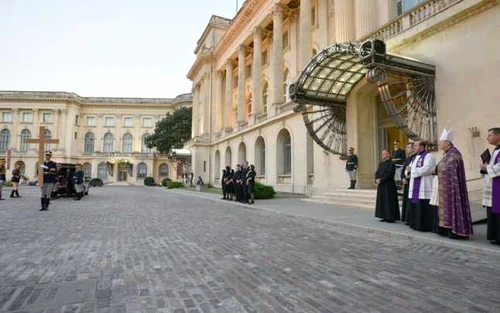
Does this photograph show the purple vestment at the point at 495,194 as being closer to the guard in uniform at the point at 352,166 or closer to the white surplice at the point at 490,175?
the white surplice at the point at 490,175

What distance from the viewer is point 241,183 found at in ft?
53.8

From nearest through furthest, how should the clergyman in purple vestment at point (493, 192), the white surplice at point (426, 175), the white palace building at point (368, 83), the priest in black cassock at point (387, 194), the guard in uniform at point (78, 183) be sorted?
the clergyman in purple vestment at point (493, 192)
the white surplice at point (426, 175)
the priest in black cassock at point (387, 194)
the white palace building at point (368, 83)
the guard in uniform at point (78, 183)

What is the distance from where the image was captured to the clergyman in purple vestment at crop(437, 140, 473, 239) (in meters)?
6.43

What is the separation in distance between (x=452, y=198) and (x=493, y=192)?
74 centimetres

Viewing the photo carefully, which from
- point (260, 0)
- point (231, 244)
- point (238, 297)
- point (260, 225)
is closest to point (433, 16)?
point (260, 225)

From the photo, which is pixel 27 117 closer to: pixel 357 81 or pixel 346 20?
pixel 346 20

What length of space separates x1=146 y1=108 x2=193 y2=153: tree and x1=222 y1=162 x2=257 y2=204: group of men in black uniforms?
37940 mm

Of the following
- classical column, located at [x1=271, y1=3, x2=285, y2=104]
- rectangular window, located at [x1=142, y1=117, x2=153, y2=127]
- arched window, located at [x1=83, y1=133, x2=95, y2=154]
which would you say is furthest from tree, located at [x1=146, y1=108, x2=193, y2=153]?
classical column, located at [x1=271, y1=3, x2=285, y2=104]

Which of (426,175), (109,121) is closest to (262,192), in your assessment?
(426,175)

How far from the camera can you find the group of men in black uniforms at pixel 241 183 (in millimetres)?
15742

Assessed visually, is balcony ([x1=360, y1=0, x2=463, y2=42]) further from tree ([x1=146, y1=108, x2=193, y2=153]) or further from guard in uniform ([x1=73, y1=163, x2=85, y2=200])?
tree ([x1=146, y1=108, x2=193, y2=153])

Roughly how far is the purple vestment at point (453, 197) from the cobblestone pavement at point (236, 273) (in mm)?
782

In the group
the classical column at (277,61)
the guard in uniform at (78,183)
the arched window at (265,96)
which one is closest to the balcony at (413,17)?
the classical column at (277,61)

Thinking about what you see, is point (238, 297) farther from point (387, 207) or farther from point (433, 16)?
point (433, 16)
